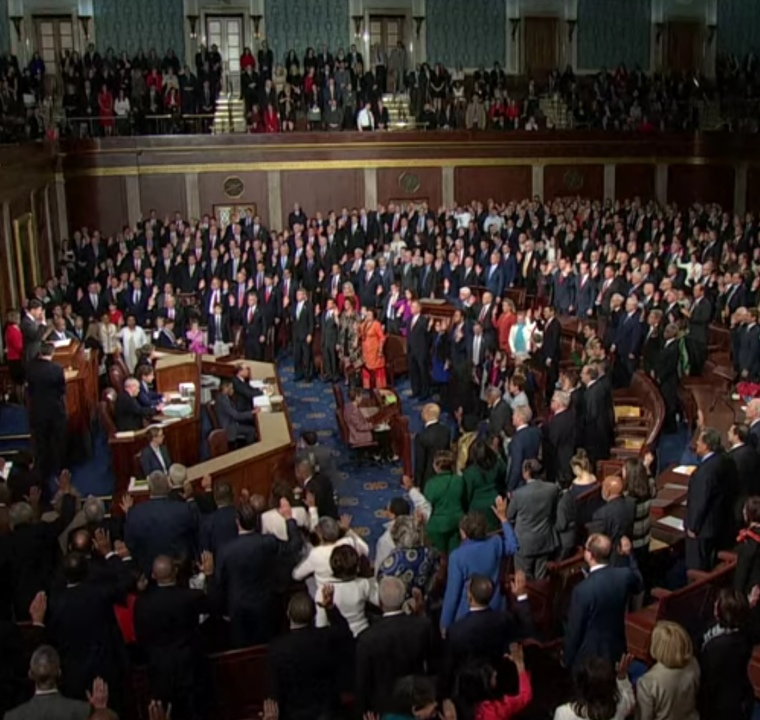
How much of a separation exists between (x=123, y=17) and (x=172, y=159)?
6.08 metres

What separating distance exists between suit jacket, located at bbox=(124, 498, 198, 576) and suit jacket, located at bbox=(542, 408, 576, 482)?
12.4 ft

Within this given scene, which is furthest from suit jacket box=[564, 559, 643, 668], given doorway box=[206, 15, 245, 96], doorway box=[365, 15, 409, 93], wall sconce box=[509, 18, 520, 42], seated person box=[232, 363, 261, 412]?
wall sconce box=[509, 18, 520, 42]

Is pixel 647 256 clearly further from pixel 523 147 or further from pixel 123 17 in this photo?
pixel 123 17

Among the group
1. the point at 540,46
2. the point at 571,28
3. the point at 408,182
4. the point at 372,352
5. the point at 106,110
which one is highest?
the point at 571,28

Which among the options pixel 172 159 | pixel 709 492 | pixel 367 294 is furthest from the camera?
pixel 172 159

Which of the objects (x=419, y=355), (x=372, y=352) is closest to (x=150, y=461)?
(x=372, y=352)

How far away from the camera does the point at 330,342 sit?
51.4 ft

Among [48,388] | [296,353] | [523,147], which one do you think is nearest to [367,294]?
[296,353]

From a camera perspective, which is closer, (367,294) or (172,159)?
(367,294)

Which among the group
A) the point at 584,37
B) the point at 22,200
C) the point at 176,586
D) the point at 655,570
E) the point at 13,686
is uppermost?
the point at 584,37

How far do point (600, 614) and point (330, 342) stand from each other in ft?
33.0

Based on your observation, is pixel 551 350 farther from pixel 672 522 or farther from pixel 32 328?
pixel 32 328

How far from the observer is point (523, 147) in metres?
25.1

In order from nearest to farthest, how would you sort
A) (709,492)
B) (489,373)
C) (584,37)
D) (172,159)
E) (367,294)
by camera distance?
(709,492)
(489,373)
(367,294)
(172,159)
(584,37)
